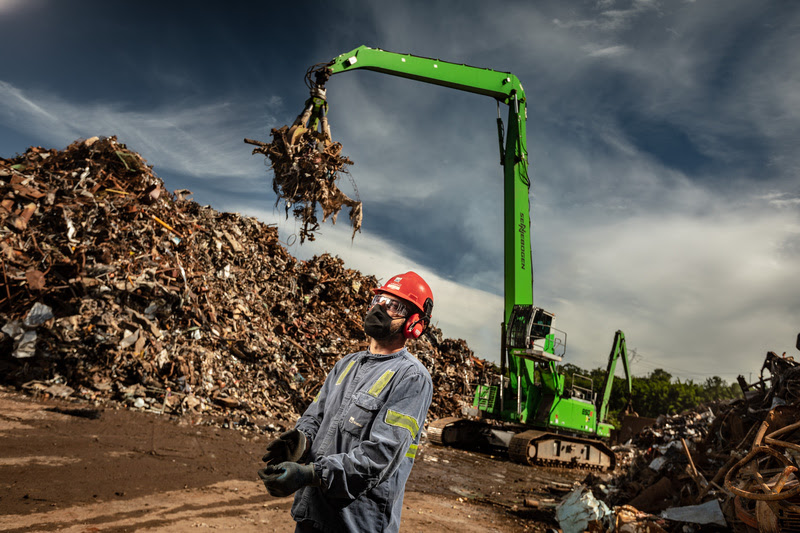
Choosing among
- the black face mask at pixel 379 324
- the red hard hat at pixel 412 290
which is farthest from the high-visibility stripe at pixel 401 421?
the red hard hat at pixel 412 290

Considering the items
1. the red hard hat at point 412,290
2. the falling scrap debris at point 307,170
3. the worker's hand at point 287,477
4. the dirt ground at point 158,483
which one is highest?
the falling scrap debris at point 307,170

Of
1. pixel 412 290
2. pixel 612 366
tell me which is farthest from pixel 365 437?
pixel 612 366

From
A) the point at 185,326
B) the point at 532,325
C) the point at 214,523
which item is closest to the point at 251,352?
the point at 185,326

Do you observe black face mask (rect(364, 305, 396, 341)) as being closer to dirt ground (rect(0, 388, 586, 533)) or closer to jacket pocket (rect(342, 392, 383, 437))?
jacket pocket (rect(342, 392, 383, 437))

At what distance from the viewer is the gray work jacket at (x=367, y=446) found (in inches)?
72.8

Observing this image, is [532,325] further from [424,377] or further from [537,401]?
[424,377]

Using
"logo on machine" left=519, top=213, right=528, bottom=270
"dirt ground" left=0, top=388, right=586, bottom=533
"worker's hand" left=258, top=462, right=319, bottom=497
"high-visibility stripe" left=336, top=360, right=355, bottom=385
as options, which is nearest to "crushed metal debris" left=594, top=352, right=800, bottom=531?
"dirt ground" left=0, top=388, right=586, bottom=533

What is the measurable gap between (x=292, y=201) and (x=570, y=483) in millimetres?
7998

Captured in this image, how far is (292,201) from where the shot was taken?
8.13m

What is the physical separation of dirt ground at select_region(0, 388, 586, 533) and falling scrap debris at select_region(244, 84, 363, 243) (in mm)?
3692

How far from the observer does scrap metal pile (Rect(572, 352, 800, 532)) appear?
3.15m

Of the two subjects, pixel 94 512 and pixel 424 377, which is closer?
pixel 424 377

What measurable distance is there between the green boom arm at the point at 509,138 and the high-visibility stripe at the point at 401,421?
34.6ft

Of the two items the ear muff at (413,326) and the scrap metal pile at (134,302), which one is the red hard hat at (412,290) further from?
the scrap metal pile at (134,302)
